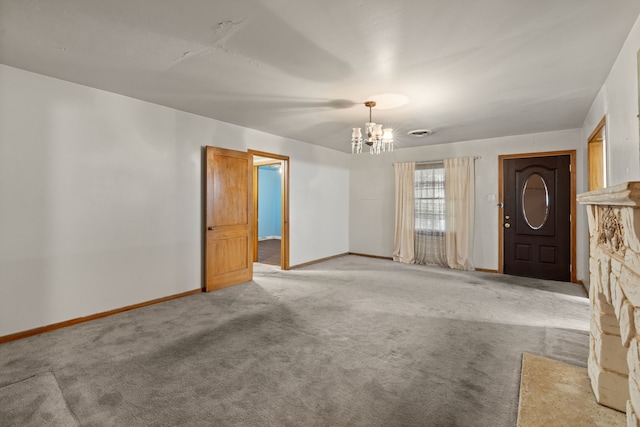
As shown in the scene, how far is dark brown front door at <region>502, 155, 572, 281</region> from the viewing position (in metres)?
5.14

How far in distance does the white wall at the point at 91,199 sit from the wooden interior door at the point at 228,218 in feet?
0.55

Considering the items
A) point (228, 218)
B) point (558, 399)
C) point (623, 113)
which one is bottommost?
point (558, 399)

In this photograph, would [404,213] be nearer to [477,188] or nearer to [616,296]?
[477,188]

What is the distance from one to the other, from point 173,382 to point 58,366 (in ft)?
3.31

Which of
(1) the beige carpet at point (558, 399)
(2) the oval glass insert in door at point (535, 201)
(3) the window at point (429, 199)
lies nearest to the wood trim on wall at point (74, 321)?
(1) the beige carpet at point (558, 399)

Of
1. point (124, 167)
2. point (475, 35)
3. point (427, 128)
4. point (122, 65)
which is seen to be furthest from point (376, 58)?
point (124, 167)

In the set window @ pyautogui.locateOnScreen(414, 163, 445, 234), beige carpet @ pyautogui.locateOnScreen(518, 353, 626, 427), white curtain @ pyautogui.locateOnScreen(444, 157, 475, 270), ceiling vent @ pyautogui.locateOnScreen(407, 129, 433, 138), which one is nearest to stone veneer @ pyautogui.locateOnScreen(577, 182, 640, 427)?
beige carpet @ pyautogui.locateOnScreen(518, 353, 626, 427)

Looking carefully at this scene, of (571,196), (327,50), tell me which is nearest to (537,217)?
(571,196)

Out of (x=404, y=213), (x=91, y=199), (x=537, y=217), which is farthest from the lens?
(x=404, y=213)

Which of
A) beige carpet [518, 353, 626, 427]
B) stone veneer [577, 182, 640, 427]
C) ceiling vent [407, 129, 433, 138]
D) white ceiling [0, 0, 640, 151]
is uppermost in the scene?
ceiling vent [407, 129, 433, 138]

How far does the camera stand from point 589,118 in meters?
4.17

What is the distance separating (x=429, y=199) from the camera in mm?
6352

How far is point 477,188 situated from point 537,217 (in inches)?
41.9

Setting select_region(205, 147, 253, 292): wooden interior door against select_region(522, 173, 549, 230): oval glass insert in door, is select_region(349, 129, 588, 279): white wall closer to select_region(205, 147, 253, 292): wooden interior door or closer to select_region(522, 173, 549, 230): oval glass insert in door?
select_region(522, 173, 549, 230): oval glass insert in door
